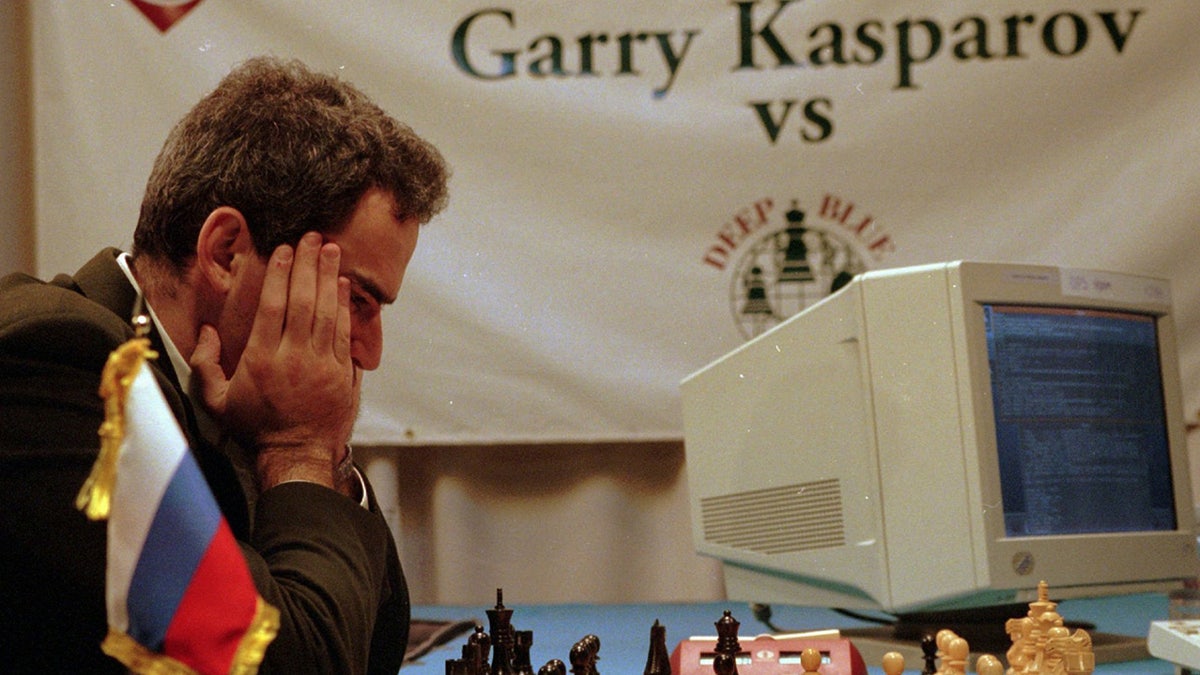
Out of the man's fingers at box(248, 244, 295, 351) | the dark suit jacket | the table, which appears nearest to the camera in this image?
the dark suit jacket

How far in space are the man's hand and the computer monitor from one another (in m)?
0.84

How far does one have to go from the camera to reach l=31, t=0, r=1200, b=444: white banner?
8.84ft

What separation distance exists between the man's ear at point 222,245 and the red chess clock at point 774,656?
1.84ft

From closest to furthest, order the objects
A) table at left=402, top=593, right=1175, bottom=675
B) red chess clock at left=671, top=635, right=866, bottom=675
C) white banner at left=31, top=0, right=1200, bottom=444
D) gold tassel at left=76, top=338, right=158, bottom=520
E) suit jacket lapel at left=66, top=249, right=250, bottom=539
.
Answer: gold tassel at left=76, top=338, right=158, bottom=520, suit jacket lapel at left=66, top=249, right=250, bottom=539, red chess clock at left=671, top=635, right=866, bottom=675, table at left=402, top=593, right=1175, bottom=675, white banner at left=31, top=0, right=1200, bottom=444

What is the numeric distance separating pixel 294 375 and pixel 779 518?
38.1 inches

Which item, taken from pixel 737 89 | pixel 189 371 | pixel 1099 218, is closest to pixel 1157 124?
pixel 1099 218

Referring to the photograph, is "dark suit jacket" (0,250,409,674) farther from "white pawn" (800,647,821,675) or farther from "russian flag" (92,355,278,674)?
"white pawn" (800,647,821,675)

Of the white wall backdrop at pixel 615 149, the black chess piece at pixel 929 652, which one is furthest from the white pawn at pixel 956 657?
the white wall backdrop at pixel 615 149

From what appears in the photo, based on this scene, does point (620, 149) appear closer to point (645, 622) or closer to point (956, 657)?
point (645, 622)

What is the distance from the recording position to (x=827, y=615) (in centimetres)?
227

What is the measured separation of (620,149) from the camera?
2.76 metres

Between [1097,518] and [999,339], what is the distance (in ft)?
0.96

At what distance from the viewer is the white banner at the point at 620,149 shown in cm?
270

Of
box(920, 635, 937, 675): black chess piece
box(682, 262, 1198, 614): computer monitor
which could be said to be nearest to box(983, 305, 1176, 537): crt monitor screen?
box(682, 262, 1198, 614): computer monitor
